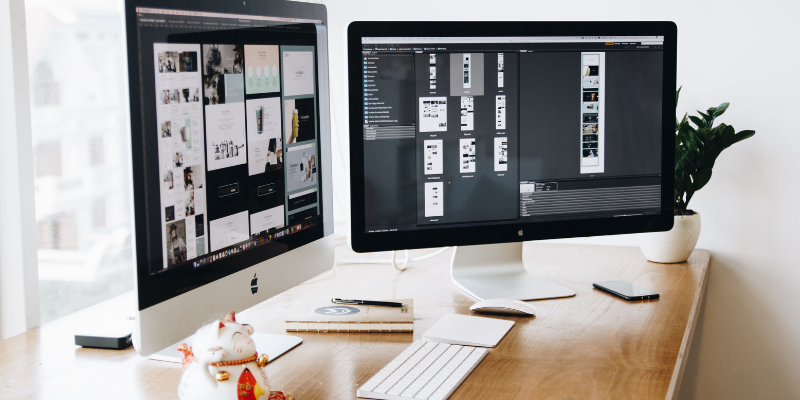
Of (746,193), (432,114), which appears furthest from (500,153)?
(746,193)

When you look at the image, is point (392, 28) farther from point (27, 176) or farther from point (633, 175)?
point (27, 176)

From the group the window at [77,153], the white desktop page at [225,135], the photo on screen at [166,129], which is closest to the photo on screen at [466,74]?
the white desktop page at [225,135]

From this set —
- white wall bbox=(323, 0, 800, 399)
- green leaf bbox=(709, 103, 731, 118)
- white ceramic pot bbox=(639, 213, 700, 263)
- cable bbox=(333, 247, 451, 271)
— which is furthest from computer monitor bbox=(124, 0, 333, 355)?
green leaf bbox=(709, 103, 731, 118)

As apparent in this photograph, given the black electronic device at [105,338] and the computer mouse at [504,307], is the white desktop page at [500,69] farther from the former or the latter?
the black electronic device at [105,338]

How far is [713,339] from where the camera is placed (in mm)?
1577

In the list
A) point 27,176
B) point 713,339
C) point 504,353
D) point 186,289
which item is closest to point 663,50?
point 504,353

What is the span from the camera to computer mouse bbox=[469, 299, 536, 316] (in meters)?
1.08

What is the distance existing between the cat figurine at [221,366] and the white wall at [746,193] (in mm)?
864

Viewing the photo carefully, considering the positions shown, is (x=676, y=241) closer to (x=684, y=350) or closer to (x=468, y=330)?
(x=684, y=350)

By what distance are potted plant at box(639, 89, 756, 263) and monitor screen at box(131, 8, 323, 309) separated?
78 cm

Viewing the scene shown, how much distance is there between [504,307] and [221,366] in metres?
0.54

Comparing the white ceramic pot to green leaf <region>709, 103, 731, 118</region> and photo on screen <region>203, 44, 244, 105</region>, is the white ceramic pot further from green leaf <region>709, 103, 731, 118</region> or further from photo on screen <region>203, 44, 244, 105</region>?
photo on screen <region>203, 44, 244, 105</region>

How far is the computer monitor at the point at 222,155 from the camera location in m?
0.75

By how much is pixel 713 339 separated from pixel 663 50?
77 centimetres
